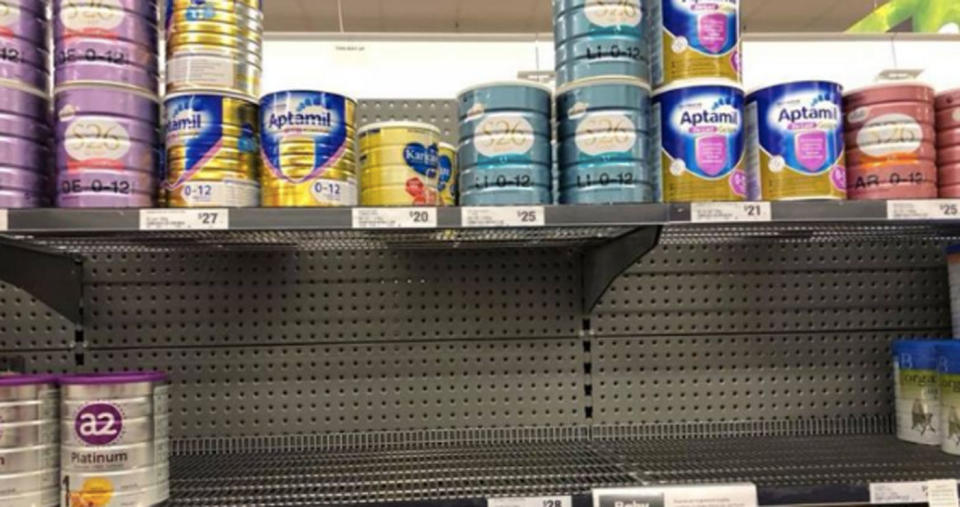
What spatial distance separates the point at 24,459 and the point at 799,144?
144 centimetres

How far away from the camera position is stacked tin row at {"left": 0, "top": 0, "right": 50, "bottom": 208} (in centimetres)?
126

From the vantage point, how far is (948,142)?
58.0 inches

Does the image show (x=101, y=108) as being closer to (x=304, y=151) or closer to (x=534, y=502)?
(x=304, y=151)

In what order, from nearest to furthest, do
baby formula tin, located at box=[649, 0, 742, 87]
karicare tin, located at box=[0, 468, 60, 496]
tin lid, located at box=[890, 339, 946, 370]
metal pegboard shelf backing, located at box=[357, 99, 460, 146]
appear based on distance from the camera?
1. karicare tin, located at box=[0, 468, 60, 496]
2. baby formula tin, located at box=[649, 0, 742, 87]
3. tin lid, located at box=[890, 339, 946, 370]
4. metal pegboard shelf backing, located at box=[357, 99, 460, 146]

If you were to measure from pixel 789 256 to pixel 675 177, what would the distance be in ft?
2.13

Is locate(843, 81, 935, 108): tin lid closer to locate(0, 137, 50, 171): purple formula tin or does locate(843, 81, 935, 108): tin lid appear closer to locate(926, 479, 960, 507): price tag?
locate(926, 479, 960, 507): price tag

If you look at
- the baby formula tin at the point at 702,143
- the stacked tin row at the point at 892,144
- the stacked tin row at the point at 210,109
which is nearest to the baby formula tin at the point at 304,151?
the stacked tin row at the point at 210,109

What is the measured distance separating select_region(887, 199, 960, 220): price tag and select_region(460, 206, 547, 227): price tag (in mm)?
646

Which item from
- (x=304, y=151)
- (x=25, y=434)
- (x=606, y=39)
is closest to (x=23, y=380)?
(x=25, y=434)

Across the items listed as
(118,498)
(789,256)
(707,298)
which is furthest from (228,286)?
(789,256)

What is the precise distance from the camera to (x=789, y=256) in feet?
6.15

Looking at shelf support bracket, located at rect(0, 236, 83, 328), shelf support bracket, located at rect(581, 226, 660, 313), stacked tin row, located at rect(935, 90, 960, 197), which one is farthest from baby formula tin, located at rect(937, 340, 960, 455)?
shelf support bracket, located at rect(0, 236, 83, 328)

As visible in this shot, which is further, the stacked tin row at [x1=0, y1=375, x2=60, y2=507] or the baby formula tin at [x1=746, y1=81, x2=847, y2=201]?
the baby formula tin at [x1=746, y1=81, x2=847, y2=201]

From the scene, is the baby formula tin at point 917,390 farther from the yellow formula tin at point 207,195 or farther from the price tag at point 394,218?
the yellow formula tin at point 207,195
